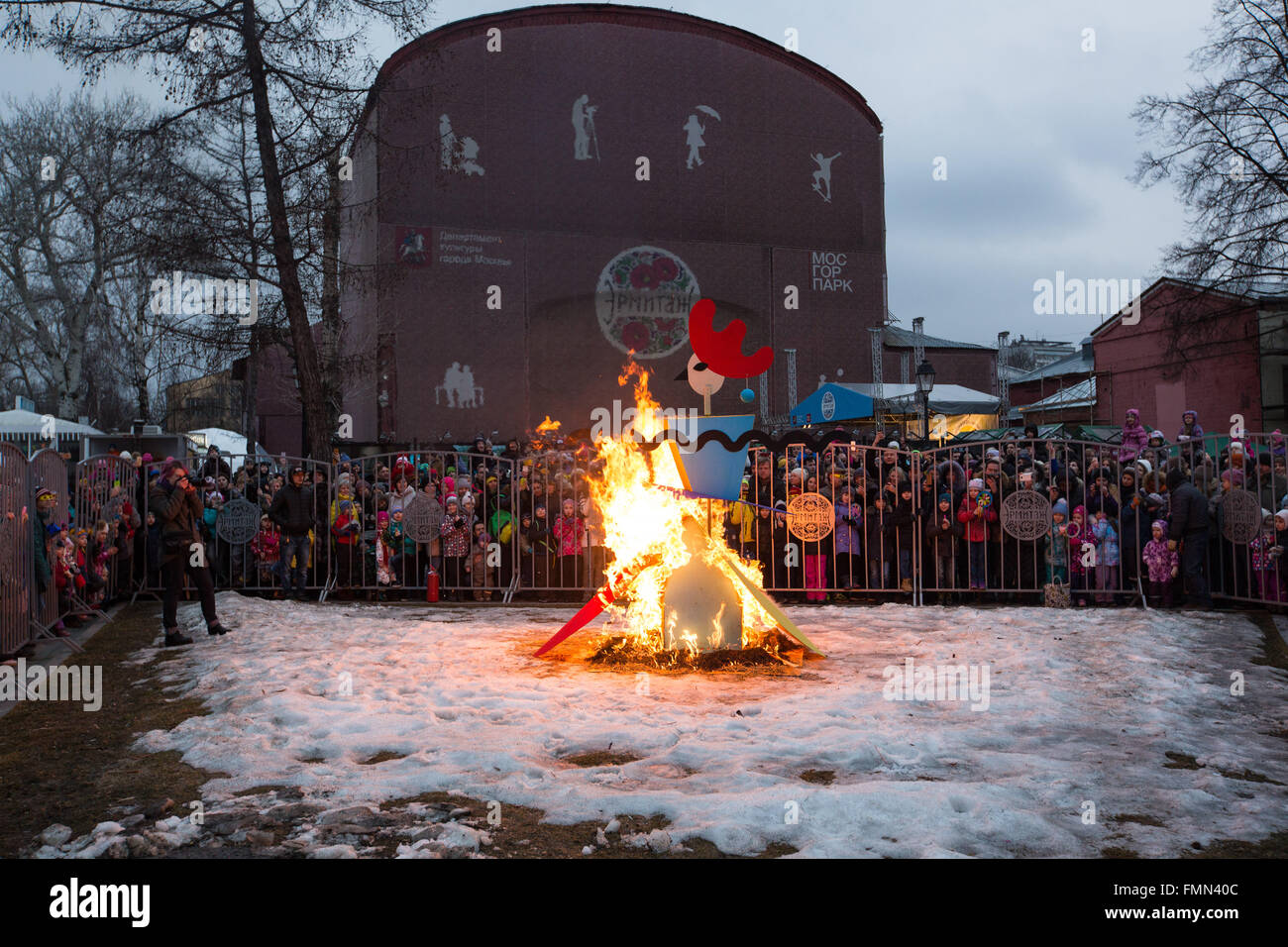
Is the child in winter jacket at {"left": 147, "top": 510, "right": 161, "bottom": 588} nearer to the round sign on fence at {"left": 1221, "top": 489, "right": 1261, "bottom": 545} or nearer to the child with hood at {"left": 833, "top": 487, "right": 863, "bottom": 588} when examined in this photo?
the child with hood at {"left": 833, "top": 487, "right": 863, "bottom": 588}

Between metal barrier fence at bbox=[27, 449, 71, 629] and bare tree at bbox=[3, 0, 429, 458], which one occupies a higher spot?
bare tree at bbox=[3, 0, 429, 458]

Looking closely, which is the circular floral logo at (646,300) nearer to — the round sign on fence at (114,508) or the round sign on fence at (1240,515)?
the round sign on fence at (114,508)

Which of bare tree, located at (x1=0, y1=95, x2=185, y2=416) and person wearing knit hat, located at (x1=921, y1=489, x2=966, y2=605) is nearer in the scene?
person wearing knit hat, located at (x1=921, y1=489, x2=966, y2=605)

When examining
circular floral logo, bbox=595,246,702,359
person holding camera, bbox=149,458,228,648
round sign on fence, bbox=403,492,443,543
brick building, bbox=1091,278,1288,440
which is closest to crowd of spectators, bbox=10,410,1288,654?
round sign on fence, bbox=403,492,443,543

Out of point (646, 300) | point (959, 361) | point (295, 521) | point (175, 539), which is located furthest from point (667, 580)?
point (959, 361)

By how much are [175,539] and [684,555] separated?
558 centimetres

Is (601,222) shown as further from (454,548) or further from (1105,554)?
(1105,554)

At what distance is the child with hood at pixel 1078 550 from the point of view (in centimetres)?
1305

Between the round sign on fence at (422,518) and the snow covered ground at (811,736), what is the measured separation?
3652mm

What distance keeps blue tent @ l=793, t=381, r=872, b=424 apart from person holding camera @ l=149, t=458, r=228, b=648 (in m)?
16.6

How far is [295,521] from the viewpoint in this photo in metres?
14.1

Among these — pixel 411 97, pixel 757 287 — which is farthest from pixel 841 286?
pixel 411 97

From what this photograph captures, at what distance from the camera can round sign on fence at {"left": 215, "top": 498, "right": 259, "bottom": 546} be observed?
→ 1423 cm

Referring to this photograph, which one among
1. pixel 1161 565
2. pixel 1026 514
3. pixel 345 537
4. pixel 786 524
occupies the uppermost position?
pixel 1026 514
